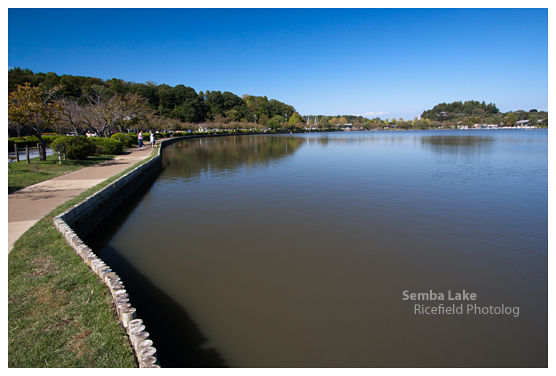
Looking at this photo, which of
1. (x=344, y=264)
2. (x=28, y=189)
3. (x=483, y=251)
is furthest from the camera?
(x=28, y=189)

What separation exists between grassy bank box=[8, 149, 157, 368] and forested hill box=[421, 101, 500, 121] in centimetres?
18611

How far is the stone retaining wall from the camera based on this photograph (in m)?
2.89

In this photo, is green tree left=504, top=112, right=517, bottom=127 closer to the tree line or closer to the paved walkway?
the tree line

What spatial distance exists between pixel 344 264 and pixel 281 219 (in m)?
2.88

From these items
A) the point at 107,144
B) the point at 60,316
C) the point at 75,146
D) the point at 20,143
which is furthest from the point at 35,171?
the point at 20,143

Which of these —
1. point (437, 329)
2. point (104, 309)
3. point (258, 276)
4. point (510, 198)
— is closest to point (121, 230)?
point (258, 276)

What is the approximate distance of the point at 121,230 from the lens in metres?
8.09

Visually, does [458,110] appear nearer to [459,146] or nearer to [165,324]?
[459,146]

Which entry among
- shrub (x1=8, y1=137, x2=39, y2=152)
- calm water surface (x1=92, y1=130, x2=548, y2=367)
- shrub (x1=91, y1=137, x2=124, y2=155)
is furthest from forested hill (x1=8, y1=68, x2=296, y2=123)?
calm water surface (x1=92, y1=130, x2=548, y2=367)

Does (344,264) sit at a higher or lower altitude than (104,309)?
lower

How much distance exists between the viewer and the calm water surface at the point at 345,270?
3.89 meters

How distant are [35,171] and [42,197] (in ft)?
15.1

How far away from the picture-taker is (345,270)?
18.4 feet
